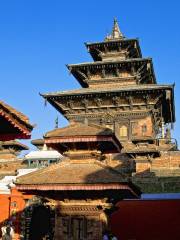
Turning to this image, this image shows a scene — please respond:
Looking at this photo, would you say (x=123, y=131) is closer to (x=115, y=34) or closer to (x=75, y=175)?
(x=115, y=34)

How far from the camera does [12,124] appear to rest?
30.1 feet

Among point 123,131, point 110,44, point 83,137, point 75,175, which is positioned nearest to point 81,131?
point 83,137

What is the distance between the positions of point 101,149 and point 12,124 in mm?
6769

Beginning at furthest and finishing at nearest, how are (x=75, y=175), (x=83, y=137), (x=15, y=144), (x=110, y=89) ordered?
→ (x=15, y=144)
(x=110, y=89)
(x=83, y=137)
(x=75, y=175)

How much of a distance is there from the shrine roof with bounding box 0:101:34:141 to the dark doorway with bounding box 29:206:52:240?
11.7 meters

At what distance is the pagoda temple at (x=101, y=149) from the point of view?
45.8 feet

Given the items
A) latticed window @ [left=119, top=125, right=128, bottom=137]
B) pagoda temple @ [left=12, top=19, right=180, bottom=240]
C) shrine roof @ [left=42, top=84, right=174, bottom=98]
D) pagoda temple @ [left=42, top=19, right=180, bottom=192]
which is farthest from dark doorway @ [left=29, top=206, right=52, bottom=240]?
shrine roof @ [left=42, top=84, right=174, bottom=98]

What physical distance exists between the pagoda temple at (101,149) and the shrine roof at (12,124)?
14.0 ft

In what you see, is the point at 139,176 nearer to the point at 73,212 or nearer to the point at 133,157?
the point at 133,157

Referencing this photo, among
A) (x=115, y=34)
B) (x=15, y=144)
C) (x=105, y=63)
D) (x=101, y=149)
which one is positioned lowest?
(x=101, y=149)

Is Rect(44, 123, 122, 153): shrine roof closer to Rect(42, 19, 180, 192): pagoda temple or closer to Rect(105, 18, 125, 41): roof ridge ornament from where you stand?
Rect(42, 19, 180, 192): pagoda temple

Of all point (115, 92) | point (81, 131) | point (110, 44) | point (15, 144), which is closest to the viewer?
point (81, 131)

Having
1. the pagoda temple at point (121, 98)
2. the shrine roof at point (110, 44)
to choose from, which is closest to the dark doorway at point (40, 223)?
the pagoda temple at point (121, 98)

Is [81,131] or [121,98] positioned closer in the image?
[81,131]
